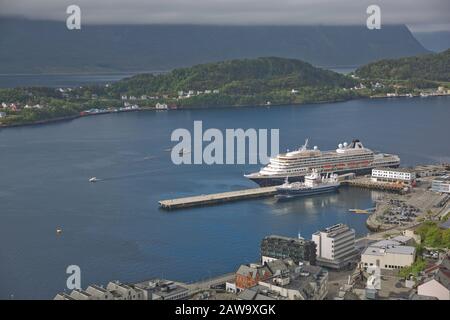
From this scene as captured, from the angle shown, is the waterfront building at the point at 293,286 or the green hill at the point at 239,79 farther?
the green hill at the point at 239,79

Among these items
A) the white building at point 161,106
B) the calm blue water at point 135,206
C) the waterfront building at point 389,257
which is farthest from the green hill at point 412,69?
the waterfront building at point 389,257

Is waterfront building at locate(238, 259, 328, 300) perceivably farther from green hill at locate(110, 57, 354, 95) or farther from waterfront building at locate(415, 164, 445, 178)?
green hill at locate(110, 57, 354, 95)

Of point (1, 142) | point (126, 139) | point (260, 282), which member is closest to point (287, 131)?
point (126, 139)

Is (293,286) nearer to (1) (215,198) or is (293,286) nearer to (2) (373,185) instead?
(1) (215,198)

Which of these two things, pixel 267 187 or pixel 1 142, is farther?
pixel 1 142

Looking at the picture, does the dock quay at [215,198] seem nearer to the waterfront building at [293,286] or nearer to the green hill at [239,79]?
the waterfront building at [293,286]

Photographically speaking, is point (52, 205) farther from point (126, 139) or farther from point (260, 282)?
point (126, 139)
